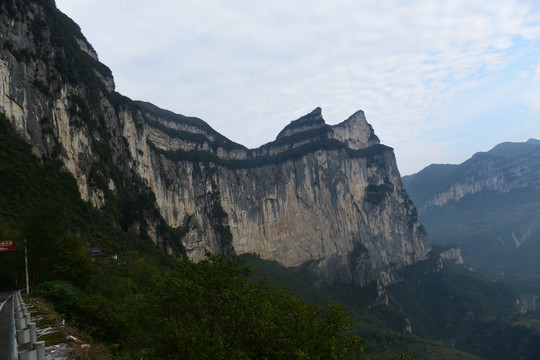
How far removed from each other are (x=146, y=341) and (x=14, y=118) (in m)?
59.3

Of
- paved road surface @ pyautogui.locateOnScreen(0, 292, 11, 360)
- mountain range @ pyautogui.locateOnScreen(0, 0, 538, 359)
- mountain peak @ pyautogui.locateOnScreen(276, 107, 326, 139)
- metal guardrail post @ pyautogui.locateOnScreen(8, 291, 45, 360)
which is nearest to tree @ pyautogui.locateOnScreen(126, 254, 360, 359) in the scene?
mountain range @ pyautogui.locateOnScreen(0, 0, 538, 359)

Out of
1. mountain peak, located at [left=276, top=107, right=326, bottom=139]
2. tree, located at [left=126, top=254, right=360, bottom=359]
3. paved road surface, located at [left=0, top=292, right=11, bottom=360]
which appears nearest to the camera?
paved road surface, located at [left=0, top=292, right=11, bottom=360]

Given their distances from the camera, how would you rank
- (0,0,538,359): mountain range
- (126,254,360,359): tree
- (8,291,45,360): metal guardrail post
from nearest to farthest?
(8,291,45,360): metal guardrail post < (126,254,360,359): tree < (0,0,538,359): mountain range

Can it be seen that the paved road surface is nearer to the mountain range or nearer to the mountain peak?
the mountain range

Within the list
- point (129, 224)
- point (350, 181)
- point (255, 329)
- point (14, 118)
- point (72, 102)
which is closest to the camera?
point (255, 329)

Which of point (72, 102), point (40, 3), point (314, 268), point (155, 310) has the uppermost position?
point (40, 3)

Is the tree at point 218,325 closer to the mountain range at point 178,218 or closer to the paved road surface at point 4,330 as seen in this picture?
the mountain range at point 178,218

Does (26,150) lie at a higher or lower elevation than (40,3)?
lower

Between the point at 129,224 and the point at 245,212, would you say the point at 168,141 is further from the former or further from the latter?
the point at 129,224

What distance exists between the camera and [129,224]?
268 feet

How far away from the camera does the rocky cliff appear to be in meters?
65.7

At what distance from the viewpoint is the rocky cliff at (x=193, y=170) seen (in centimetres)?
6569

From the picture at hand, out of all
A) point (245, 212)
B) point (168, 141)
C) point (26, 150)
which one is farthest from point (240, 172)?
point (26, 150)

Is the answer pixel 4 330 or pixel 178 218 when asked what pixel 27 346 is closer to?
pixel 4 330
